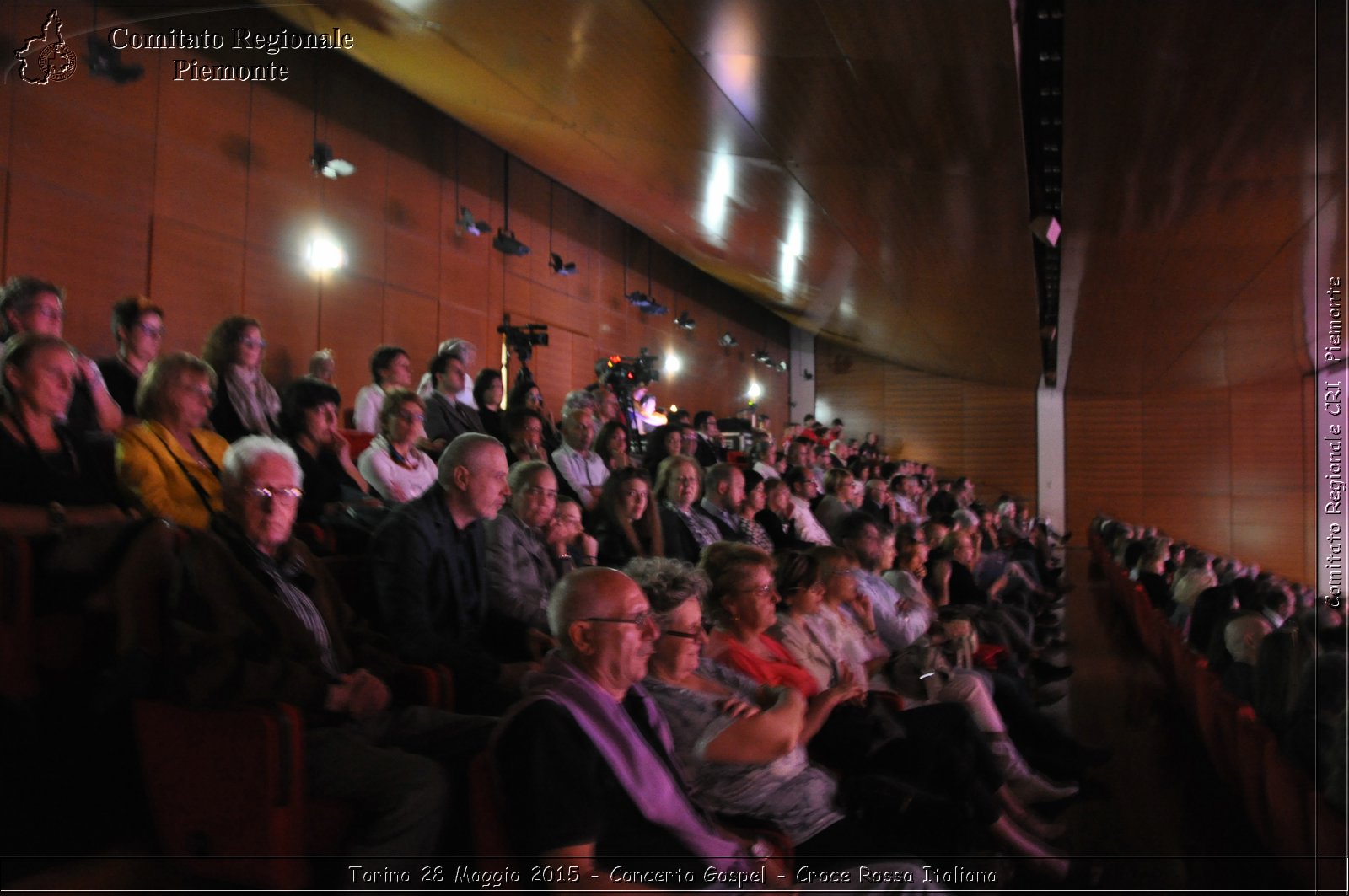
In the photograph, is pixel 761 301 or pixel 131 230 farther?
pixel 761 301

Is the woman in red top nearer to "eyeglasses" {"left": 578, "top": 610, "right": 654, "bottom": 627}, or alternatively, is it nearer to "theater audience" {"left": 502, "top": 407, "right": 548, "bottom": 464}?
"eyeglasses" {"left": 578, "top": 610, "right": 654, "bottom": 627}

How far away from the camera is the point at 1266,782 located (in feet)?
8.30

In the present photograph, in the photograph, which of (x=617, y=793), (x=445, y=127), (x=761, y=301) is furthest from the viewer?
(x=761, y=301)

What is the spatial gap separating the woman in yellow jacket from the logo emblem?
9.49 ft

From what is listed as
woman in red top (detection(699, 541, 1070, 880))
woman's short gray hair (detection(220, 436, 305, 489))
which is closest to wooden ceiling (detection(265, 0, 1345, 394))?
woman in red top (detection(699, 541, 1070, 880))

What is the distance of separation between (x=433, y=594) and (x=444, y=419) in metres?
2.47

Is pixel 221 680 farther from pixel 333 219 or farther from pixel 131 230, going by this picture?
pixel 333 219

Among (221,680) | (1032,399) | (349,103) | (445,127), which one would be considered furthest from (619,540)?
(1032,399)

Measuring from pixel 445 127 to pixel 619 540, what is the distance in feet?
16.8

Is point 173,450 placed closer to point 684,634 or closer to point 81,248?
point 684,634

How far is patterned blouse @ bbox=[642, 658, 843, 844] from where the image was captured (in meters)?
1.84

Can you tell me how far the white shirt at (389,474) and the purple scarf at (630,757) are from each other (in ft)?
6.55

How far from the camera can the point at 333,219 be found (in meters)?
6.43

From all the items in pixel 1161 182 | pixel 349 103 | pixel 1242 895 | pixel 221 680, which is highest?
pixel 349 103
